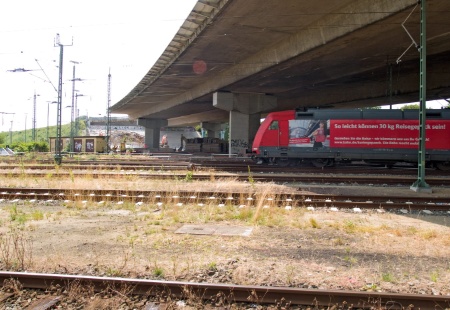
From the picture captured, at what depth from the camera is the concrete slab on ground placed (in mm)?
7727

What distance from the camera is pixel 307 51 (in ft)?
67.7

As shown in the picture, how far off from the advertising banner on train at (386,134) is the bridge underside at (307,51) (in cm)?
382

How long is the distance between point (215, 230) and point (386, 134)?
52.3ft

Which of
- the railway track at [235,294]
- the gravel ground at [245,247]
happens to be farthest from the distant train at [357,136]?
the railway track at [235,294]

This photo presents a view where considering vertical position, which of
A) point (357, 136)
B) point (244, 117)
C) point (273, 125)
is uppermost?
point (244, 117)

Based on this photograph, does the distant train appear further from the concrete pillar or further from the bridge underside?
the concrete pillar

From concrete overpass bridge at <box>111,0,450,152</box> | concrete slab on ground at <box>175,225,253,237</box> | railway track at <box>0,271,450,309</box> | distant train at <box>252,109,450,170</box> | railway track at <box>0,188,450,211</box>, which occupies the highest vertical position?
concrete overpass bridge at <box>111,0,450,152</box>

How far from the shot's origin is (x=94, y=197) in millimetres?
11797

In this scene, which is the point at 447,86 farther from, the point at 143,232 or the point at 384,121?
the point at 143,232

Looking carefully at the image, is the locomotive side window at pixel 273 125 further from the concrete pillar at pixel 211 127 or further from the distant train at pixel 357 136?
the concrete pillar at pixel 211 127

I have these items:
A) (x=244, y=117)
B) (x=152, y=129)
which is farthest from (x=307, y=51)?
(x=152, y=129)

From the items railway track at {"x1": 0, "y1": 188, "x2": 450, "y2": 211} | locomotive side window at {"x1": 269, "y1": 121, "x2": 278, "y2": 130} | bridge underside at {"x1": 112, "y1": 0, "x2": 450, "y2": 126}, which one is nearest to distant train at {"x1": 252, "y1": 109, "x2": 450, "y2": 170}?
locomotive side window at {"x1": 269, "y1": 121, "x2": 278, "y2": 130}

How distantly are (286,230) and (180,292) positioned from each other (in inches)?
155

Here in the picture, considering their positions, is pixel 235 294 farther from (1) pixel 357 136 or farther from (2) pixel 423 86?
(1) pixel 357 136
